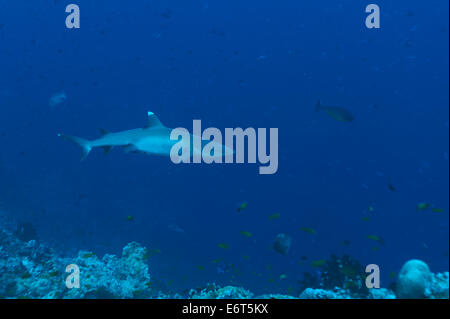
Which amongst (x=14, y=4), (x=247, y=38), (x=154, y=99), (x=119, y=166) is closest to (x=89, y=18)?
(x=14, y=4)

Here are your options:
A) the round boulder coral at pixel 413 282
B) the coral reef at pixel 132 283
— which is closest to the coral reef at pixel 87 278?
the coral reef at pixel 132 283

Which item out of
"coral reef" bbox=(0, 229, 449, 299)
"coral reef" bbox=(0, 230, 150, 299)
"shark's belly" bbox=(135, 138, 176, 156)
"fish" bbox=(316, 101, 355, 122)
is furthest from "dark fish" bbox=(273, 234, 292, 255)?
"fish" bbox=(316, 101, 355, 122)

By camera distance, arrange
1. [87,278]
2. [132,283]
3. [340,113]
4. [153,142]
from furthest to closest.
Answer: [340,113] < [153,142] < [132,283] < [87,278]

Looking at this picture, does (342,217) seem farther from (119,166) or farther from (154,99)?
(154,99)

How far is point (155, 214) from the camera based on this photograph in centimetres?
3619

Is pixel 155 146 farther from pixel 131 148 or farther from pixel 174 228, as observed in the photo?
pixel 174 228

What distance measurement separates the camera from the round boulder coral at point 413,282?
4.79m

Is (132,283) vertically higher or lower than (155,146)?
lower

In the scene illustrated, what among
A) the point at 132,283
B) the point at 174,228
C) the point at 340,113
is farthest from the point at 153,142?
the point at 174,228

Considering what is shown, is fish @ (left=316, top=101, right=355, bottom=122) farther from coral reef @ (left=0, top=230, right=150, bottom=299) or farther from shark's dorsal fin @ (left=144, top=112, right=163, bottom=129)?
coral reef @ (left=0, top=230, right=150, bottom=299)

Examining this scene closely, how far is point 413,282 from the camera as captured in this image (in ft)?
15.7

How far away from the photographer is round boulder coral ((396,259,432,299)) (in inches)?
188

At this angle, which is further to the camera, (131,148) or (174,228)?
(174,228)

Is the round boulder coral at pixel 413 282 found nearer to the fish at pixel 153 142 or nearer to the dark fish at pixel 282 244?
the dark fish at pixel 282 244
